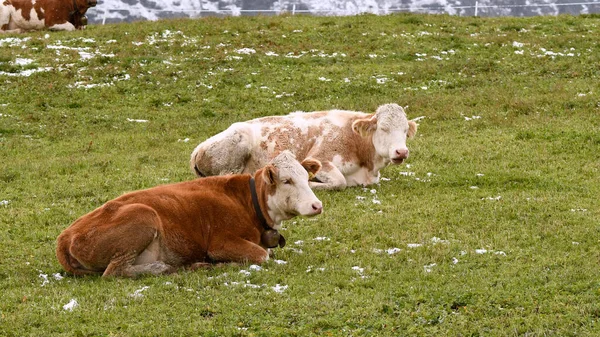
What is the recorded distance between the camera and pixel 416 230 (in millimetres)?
12461

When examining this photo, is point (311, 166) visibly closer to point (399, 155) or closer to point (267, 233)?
point (267, 233)

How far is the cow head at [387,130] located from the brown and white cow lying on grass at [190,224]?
440 centimetres

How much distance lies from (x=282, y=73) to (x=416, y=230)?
14853mm

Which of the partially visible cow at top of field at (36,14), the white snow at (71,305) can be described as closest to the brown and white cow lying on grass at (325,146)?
→ the white snow at (71,305)

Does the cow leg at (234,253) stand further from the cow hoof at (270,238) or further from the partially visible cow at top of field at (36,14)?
the partially visible cow at top of field at (36,14)

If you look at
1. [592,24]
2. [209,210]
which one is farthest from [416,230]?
[592,24]

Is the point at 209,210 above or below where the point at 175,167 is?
above

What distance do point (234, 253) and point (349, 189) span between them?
537 centimetres

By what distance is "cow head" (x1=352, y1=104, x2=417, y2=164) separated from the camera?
16.0 m

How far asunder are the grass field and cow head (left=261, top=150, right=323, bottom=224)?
59cm

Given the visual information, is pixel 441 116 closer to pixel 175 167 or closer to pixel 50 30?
pixel 175 167

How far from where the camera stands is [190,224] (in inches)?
423

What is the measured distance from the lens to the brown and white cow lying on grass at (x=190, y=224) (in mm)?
10227

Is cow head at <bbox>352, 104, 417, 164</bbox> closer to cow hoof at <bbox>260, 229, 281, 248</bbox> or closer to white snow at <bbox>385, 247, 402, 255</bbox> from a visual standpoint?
white snow at <bbox>385, 247, 402, 255</bbox>
